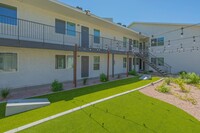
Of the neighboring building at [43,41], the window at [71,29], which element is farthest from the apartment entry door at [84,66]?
the window at [71,29]

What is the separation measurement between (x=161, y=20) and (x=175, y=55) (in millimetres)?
6832

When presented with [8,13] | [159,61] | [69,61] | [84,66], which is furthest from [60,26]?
[159,61]

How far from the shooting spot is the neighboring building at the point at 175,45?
24172mm

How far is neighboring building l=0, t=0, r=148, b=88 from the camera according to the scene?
10328 millimetres

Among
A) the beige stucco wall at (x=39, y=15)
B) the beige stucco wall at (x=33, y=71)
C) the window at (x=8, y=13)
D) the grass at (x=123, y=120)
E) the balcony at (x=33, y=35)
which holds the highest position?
the beige stucco wall at (x=39, y=15)

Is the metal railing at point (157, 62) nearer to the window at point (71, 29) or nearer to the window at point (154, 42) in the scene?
the window at point (154, 42)

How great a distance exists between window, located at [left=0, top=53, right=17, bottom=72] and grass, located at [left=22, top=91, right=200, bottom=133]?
5551mm

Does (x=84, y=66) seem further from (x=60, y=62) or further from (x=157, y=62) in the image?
(x=157, y=62)

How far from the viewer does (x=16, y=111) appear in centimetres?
661

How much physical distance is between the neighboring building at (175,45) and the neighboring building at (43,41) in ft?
41.1

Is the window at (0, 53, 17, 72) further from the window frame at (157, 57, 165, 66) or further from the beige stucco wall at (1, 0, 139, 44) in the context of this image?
the window frame at (157, 57, 165, 66)

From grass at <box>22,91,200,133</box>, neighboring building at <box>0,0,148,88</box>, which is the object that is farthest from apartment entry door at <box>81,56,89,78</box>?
grass at <box>22,91,200,133</box>

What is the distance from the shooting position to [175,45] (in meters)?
25.5

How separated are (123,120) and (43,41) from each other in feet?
27.7
